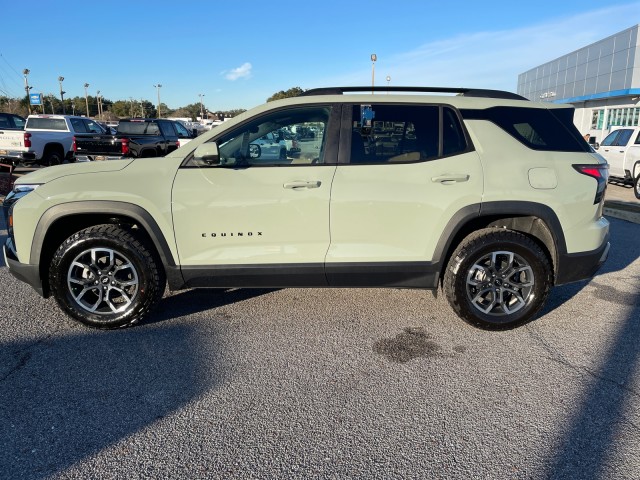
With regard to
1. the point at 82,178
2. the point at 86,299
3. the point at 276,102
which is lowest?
the point at 86,299

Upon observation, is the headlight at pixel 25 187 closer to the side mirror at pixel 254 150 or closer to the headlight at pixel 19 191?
the headlight at pixel 19 191

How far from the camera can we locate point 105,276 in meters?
3.76

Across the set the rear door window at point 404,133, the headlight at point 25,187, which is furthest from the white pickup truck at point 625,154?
the headlight at point 25,187

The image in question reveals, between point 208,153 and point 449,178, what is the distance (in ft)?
6.26

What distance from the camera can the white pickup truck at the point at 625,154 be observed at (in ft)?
39.0

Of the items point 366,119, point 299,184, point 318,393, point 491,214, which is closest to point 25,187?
point 299,184

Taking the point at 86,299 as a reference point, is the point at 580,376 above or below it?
below

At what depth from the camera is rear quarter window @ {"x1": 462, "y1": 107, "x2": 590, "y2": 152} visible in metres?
3.80

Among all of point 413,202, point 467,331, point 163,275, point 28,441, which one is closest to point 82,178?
point 163,275

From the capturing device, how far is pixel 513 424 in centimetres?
265

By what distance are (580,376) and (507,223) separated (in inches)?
53.3

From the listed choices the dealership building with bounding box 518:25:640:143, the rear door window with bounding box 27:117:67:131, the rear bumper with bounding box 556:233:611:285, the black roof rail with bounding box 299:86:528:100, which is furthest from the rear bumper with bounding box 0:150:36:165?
the dealership building with bounding box 518:25:640:143

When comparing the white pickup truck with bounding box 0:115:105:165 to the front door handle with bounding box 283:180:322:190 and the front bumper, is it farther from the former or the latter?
the front door handle with bounding box 283:180:322:190

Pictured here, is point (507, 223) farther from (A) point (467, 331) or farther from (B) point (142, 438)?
(B) point (142, 438)
